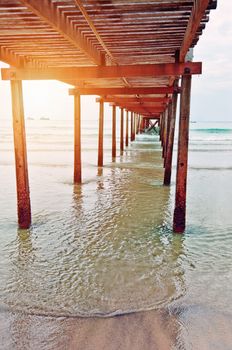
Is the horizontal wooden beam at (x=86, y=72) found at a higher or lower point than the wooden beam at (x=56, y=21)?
A: lower

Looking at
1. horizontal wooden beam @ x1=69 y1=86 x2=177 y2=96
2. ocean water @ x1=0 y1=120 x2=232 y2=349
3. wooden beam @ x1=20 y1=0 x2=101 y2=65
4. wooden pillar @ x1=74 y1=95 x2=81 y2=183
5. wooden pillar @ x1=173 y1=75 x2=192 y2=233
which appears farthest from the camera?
wooden pillar @ x1=74 y1=95 x2=81 y2=183

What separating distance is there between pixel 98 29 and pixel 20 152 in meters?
2.33

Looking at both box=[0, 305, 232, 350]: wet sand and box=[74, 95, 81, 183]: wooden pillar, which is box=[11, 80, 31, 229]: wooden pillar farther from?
box=[74, 95, 81, 183]: wooden pillar

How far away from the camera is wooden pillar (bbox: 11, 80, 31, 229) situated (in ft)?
17.8

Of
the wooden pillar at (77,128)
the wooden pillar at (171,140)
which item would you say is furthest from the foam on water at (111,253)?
the wooden pillar at (77,128)

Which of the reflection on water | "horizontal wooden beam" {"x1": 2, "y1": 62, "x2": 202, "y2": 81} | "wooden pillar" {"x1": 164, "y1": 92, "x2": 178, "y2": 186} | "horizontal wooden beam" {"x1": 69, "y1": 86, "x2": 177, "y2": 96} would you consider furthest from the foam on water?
"horizontal wooden beam" {"x1": 69, "y1": 86, "x2": 177, "y2": 96}

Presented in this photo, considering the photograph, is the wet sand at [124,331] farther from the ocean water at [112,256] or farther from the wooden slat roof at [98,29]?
the wooden slat roof at [98,29]

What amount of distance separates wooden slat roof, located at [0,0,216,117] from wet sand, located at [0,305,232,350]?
8.56 ft

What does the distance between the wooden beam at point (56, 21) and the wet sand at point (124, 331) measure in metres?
2.60

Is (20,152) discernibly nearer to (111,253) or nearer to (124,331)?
(111,253)

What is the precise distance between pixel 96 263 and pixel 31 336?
5.13 ft

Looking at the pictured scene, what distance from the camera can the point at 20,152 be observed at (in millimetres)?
5492

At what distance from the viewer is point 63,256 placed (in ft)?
14.9

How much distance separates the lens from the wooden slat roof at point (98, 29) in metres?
3.24
